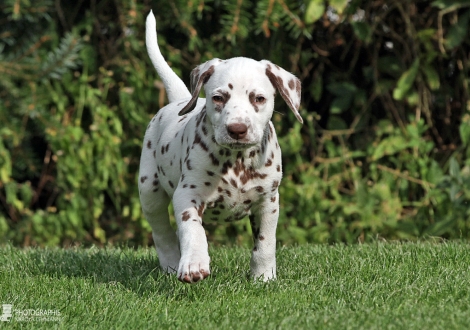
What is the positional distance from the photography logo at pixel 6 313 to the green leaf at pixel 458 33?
186 inches

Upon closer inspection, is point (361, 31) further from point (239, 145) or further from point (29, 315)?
point (29, 315)

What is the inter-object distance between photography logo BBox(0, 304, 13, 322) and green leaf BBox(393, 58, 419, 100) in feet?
14.3

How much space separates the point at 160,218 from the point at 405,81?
3.13m

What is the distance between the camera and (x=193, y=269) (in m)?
3.67

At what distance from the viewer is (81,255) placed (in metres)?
5.34

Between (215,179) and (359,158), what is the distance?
380cm

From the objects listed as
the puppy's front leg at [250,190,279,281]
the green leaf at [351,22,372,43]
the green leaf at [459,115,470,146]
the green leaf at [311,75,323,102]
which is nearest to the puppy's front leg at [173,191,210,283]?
the puppy's front leg at [250,190,279,281]

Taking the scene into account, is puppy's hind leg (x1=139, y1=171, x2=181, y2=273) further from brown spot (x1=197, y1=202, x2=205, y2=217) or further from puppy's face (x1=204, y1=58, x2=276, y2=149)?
puppy's face (x1=204, y1=58, x2=276, y2=149)

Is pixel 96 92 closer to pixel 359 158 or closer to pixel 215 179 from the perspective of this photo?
pixel 359 158

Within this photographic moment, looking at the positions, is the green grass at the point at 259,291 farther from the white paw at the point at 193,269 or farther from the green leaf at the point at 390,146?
the green leaf at the point at 390,146

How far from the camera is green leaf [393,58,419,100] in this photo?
7.06 metres

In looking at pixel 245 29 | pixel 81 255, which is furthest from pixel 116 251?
pixel 245 29

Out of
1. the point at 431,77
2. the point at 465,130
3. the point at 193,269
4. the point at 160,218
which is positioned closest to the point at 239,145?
the point at 193,269

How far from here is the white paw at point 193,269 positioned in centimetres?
365
